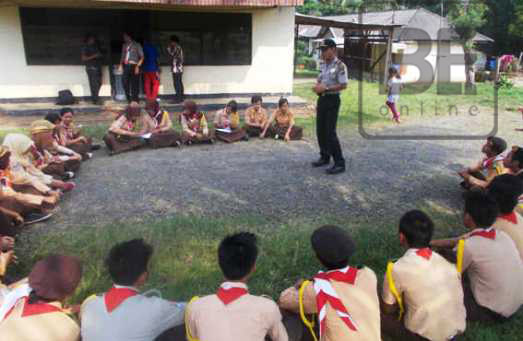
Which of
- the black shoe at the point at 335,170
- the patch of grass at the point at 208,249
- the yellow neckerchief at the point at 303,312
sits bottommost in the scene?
the patch of grass at the point at 208,249

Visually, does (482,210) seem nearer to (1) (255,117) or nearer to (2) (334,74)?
(2) (334,74)

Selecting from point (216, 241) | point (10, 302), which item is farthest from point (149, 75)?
point (10, 302)

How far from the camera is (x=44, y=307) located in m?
1.98

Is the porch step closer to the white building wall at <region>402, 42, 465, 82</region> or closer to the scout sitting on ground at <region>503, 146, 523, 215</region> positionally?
the scout sitting on ground at <region>503, 146, 523, 215</region>

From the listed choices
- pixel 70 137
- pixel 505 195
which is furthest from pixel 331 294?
pixel 70 137

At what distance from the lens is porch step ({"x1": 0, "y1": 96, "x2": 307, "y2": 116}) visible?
9.51 metres

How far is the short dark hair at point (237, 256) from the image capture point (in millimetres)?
2164

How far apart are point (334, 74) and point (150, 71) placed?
236 inches

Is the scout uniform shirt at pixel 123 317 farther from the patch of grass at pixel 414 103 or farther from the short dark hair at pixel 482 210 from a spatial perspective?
the patch of grass at pixel 414 103

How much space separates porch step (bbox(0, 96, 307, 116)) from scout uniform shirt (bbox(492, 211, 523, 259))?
26.8ft

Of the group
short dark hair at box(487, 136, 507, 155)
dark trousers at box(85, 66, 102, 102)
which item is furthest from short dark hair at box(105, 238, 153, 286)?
dark trousers at box(85, 66, 102, 102)

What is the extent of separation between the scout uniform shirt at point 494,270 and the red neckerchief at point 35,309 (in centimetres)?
227

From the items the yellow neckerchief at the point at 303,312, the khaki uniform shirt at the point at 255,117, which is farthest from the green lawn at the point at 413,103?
the yellow neckerchief at the point at 303,312

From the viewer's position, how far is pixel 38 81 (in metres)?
10.2
